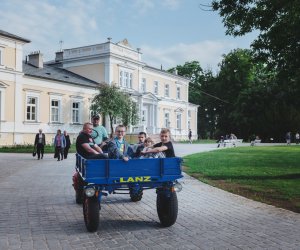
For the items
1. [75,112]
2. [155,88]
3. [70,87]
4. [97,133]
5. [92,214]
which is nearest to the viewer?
[92,214]

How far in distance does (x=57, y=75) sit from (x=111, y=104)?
22.2 feet

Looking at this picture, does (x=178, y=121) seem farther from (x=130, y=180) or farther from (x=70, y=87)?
(x=130, y=180)

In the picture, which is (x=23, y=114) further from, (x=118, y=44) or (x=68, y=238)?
(x=68, y=238)

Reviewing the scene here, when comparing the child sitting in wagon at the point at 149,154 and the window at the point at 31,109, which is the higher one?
the window at the point at 31,109

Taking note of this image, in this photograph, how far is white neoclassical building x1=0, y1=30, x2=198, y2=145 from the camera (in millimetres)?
34812

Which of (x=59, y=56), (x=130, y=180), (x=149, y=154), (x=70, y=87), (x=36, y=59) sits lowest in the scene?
(x=130, y=180)

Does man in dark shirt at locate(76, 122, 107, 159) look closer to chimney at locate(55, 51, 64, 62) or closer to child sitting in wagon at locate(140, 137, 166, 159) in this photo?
child sitting in wagon at locate(140, 137, 166, 159)

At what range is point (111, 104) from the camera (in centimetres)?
3953

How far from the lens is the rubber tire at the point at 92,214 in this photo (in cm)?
631

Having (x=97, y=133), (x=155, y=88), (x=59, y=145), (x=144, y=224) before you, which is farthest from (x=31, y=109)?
(x=144, y=224)

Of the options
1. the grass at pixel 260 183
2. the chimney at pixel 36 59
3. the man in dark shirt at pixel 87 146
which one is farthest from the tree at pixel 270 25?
the chimney at pixel 36 59

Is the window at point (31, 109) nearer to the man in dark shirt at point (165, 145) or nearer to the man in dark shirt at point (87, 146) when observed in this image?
the man in dark shirt at point (87, 146)

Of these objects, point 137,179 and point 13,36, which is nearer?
point 137,179

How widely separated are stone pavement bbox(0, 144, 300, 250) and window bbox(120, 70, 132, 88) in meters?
37.8
